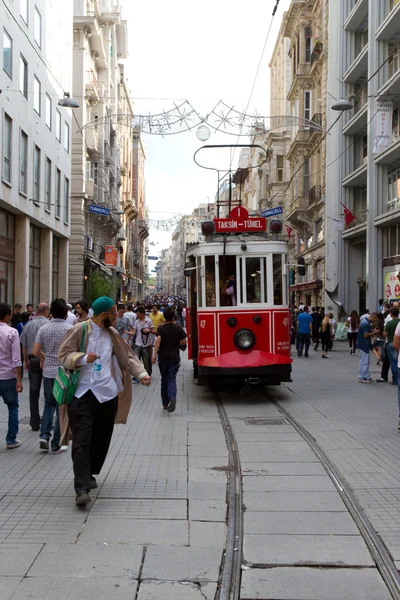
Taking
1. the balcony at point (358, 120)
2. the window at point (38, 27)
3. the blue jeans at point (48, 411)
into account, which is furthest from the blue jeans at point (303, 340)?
the blue jeans at point (48, 411)

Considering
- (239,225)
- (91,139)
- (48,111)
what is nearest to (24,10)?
(48,111)

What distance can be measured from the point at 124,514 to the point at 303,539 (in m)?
1.54

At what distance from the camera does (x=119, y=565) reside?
4.42 metres

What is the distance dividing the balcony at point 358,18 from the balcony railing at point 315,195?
339 inches

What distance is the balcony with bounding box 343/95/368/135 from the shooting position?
3067cm

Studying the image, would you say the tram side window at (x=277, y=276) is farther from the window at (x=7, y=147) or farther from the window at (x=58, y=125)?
the window at (x=58, y=125)

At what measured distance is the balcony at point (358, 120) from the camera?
1207 inches

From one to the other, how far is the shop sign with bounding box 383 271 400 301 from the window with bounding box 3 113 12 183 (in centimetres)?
1561

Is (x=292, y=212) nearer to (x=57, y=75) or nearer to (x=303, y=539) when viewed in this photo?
(x=57, y=75)

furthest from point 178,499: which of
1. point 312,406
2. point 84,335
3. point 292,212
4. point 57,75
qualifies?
point 292,212

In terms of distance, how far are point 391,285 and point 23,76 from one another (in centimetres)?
1700

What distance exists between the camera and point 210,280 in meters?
12.8

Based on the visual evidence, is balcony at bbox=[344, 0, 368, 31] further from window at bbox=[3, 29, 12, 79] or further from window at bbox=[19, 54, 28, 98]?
window at bbox=[3, 29, 12, 79]

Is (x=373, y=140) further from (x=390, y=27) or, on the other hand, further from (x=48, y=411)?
(x=48, y=411)
